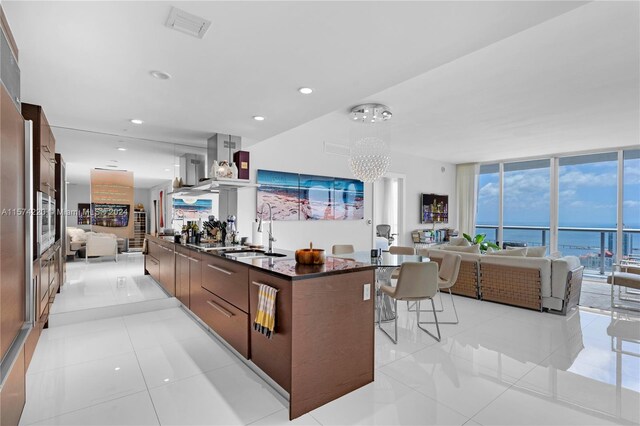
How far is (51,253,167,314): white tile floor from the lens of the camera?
3797 millimetres

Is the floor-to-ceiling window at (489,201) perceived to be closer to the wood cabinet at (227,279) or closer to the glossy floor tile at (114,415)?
the wood cabinet at (227,279)

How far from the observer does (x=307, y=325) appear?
6.52 ft

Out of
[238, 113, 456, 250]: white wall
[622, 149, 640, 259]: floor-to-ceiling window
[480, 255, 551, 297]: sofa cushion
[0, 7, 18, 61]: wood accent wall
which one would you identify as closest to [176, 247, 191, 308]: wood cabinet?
[238, 113, 456, 250]: white wall

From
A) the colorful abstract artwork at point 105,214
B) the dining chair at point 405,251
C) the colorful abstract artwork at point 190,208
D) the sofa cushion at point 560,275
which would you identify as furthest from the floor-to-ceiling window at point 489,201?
the colorful abstract artwork at point 105,214

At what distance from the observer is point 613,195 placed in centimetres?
662

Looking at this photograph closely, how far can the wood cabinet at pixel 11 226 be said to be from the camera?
1.38 meters

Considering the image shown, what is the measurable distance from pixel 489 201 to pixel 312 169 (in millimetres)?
5472

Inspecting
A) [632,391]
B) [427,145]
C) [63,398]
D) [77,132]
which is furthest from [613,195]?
[77,132]

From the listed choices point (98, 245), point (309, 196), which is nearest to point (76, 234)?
point (98, 245)

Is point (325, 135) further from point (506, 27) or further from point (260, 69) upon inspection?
point (506, 27)

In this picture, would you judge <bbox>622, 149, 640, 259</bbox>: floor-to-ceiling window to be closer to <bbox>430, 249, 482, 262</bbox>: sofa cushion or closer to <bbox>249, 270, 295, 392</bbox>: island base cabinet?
<bbox>430, 249, 482, 262</bbox>: sofa cushion

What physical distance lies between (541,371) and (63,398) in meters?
3.49

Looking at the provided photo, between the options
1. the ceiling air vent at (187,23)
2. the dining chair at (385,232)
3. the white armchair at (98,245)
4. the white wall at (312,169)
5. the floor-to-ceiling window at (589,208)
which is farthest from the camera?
the dining chair at (385,232)

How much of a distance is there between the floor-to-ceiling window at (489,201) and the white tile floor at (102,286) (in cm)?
802
